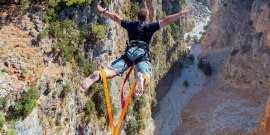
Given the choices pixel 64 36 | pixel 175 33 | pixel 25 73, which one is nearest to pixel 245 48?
pixel 175 33

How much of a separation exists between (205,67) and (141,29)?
152ft

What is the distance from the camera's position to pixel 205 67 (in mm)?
57375

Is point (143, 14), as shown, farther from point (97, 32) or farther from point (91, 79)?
point (97, 32)

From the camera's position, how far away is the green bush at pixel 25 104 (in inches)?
721

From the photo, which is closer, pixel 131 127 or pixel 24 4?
pixel 24 4

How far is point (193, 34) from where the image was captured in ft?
245

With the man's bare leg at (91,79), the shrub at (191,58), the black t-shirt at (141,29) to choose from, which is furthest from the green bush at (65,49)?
the shrub at (191,58)

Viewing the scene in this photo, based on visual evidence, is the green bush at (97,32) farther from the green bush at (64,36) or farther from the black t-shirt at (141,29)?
the black t-shirt at (141,29)

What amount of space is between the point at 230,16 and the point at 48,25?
43299 millimetres

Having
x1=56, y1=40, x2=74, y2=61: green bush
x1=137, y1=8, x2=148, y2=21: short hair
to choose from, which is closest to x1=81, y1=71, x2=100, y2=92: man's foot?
x1=137, y1=8, x2=148, y2=21: short hair

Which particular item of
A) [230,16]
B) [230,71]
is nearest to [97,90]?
[230,71]

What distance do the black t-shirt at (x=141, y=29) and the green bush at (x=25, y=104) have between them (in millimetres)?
8287

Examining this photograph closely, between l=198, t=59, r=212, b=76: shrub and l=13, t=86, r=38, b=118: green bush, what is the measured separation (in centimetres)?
4065

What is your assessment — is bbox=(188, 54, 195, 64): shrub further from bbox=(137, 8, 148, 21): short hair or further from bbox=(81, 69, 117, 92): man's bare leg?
bbox=(81, 69, 117, 92): man's bare leg
